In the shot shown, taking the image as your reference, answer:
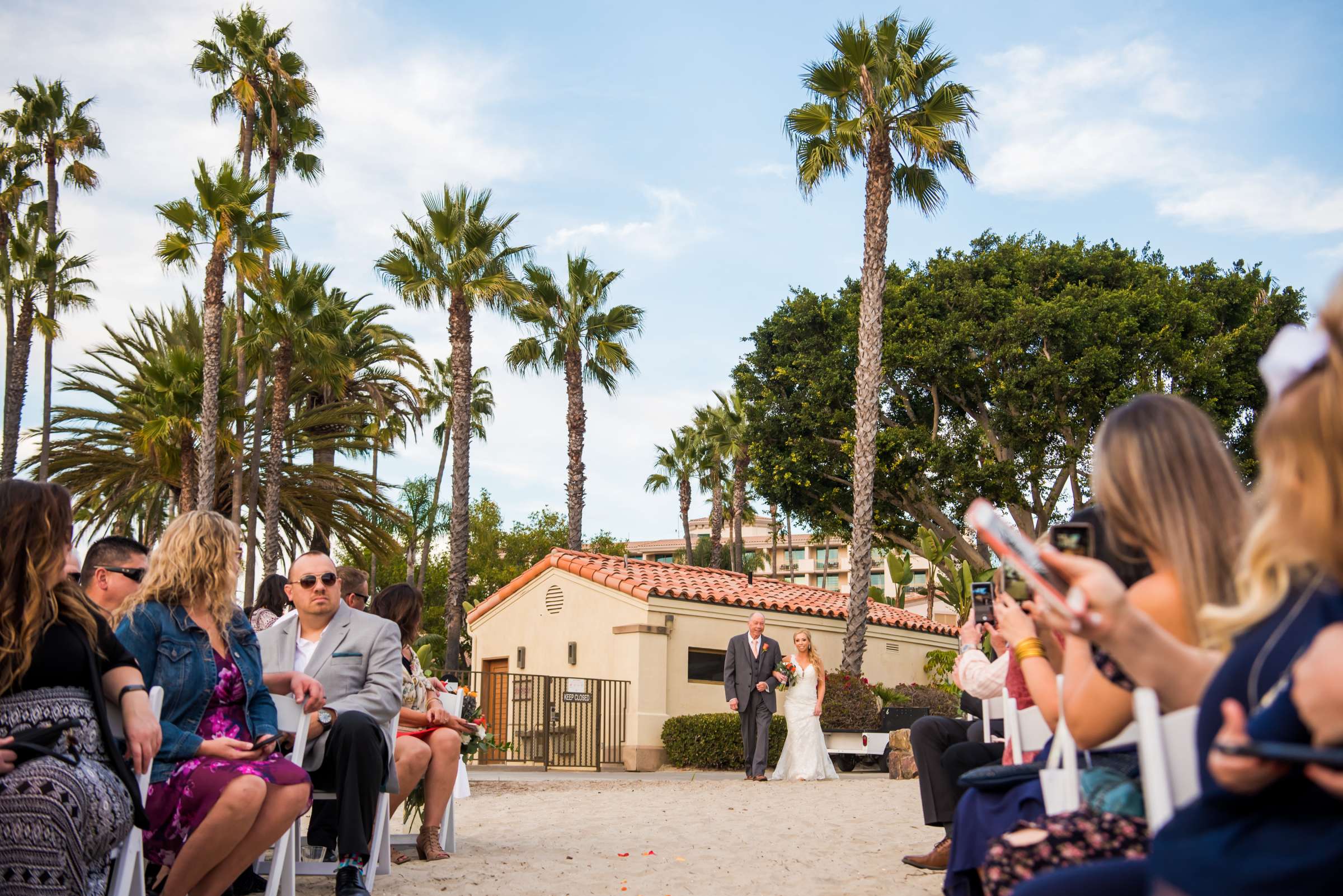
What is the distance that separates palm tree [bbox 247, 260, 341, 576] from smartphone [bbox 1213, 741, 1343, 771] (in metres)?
25.1

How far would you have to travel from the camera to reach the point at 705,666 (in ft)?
70.9

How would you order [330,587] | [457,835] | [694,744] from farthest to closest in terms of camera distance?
[694,744]
[457,835]
[330,587]

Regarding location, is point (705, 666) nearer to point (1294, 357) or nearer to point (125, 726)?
point (125, 726)

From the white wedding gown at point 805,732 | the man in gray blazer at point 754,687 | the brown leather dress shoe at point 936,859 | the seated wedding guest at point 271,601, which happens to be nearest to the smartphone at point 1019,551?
the brown leather dress shoe at point 936,859

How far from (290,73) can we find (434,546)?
44001mm

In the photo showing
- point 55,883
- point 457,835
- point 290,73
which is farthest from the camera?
point 290,73

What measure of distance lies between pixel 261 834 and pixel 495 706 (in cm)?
1798

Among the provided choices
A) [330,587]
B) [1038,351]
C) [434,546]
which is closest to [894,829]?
[330,587]

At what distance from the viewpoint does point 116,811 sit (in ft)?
10.3

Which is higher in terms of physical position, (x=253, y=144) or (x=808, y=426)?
(x=253, y=144)

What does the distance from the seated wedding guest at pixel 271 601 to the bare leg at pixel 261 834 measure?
3583 mm

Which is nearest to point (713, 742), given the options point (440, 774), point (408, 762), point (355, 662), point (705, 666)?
point (705, 666)

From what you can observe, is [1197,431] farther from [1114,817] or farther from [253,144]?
[253,144]

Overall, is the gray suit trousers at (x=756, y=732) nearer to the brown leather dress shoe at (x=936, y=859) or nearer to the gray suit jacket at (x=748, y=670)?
the gray suit jacket at (x=748, y=670)
